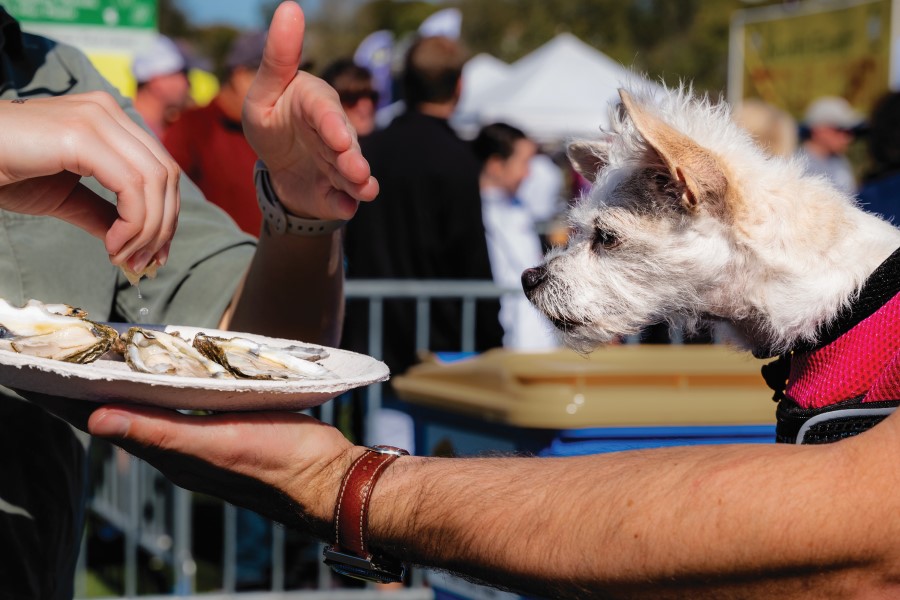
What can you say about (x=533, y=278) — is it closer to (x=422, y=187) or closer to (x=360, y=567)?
(x=360, y=567)

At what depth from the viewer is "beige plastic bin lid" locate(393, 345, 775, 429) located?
296cm

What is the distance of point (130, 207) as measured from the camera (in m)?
1.44

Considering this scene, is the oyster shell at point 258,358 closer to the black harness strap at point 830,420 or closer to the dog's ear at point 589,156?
the black harness strap at point 830,420

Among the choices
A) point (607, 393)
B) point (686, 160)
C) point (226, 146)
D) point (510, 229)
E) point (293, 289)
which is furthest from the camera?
point (510, 229)

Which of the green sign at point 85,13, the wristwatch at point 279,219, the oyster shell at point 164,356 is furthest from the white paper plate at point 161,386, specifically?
the green sign at point 85,13

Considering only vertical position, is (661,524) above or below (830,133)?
below

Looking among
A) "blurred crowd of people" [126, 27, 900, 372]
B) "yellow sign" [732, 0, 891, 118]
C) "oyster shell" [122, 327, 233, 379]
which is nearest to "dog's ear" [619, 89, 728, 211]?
"oyster shell" [122, 327, 233, 379]

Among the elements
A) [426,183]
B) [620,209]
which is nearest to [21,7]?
[426,183]

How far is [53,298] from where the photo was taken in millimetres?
1913

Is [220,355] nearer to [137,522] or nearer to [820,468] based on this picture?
[820,468]

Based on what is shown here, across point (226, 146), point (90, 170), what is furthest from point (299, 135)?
point (226, 146)

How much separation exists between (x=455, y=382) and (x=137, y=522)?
3.12m

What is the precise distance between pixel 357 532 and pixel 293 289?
25.5 inches

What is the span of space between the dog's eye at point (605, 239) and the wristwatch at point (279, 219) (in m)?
0.78
